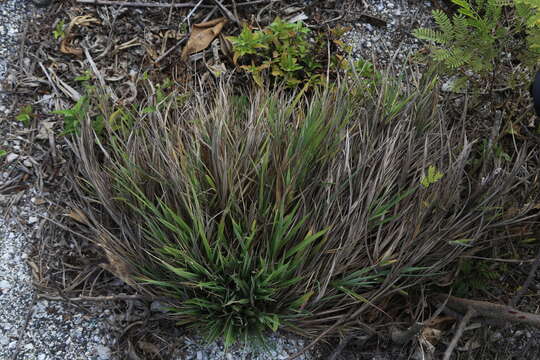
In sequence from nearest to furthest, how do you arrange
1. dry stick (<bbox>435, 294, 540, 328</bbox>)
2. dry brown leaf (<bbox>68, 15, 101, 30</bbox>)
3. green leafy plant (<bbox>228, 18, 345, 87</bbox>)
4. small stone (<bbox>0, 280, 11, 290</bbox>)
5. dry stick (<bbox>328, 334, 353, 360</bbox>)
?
dry stick (<bbox>435, 294, 540, 328</bbox>)
dry stick (<bbox>328, 334, 353, 360</bbox>)
small stone (<bbox>0, 280, 11, 290</bbox>)
green leafy plant (<bbox>228, 18, 345, 87</bbox>)
dry brown leaf (<bbox>68, 15, 101, 30</bbox>)

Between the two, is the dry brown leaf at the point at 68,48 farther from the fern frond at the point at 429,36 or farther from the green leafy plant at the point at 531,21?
the green leafy plant at the point at 531,21

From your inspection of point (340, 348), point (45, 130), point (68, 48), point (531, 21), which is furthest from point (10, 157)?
point (531, 21)

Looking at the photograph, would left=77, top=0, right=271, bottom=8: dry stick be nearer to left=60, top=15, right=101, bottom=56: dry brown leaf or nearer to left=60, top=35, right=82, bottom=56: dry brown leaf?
left=60, top=15, right=101, bottom=56: dry brown leaf

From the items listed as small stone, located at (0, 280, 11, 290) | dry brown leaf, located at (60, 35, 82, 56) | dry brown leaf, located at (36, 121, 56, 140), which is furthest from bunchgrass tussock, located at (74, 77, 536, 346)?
dry brown leaf, located at (60, 35, 82, 56)

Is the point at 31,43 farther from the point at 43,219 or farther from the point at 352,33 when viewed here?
the point at 352,33

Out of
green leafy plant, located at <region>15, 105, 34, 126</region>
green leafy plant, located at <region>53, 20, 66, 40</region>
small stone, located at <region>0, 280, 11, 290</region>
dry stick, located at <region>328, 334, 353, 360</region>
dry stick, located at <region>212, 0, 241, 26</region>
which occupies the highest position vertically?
dry stick, located at <region>212, 0, 241, 26</region>

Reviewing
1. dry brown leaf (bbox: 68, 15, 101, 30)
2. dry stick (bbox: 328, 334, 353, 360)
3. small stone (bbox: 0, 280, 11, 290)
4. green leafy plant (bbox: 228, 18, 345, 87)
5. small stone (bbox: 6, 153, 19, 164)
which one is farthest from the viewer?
dry brown leaf (bbox: 68, 15, 101, 30)
